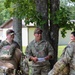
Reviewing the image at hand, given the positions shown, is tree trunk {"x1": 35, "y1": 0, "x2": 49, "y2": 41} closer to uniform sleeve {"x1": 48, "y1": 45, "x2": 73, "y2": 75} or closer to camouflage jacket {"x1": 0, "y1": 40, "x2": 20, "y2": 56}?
camouflage jacket {"x1": 0, "y1": 40, "x2": 20, "y2": 56}

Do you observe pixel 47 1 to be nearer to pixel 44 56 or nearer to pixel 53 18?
→ pixel 53 18

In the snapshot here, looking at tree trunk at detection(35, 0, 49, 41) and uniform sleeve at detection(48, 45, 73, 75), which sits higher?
tree trunk at detection(35, 0, 49, 41)

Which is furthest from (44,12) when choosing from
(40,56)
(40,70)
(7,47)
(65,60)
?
(65,60)

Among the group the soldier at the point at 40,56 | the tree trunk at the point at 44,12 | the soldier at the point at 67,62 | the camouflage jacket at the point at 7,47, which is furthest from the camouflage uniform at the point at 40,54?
the tree trunk at the point at 44,12

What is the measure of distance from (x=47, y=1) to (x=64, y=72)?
2874 millimetres

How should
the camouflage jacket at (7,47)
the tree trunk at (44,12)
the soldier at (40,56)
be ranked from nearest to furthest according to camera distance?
the soldier at (40,56), the camouflage jacket at (7,47), the tree trunk at (44,12)

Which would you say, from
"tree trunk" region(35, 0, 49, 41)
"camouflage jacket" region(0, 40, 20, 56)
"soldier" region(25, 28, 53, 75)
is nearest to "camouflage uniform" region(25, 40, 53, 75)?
"soldier" region(25, 28, 53, 75)

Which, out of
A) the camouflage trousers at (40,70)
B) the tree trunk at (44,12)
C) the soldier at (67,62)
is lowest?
the camouflage trousers at (40,70)

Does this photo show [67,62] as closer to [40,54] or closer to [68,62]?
[68,62]

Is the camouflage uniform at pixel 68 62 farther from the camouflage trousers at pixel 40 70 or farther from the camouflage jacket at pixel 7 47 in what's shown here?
the camouflage jacket at pixel 7 47

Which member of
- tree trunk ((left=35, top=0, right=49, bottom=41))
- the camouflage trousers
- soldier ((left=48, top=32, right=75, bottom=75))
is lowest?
the camouflage trousers

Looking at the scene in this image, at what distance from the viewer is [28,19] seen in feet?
26.4

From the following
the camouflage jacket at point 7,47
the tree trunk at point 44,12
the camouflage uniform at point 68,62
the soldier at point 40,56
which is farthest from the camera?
the tree trunk at point 44,12

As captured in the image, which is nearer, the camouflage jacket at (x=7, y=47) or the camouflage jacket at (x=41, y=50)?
the camouflage jacket at (x=41, y=50)
